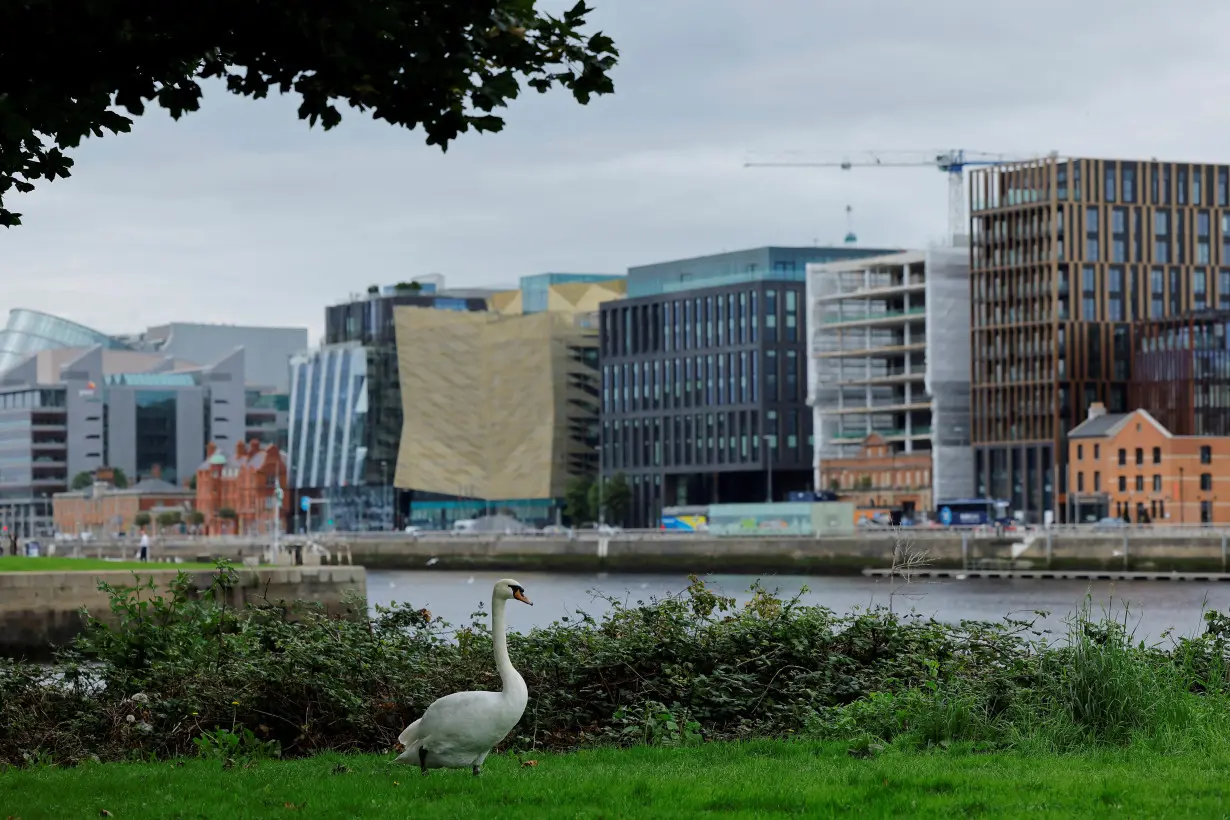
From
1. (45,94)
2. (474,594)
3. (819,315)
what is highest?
(819,315)

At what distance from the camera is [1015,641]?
741 inches

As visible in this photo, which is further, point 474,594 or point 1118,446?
point 1118,446

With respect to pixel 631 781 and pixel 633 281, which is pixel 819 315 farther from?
pixel 631 781

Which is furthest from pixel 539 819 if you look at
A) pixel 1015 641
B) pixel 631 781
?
pixel 1015 641

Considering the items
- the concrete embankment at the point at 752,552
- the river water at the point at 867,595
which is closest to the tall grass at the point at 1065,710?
the river water at the point at 867,595

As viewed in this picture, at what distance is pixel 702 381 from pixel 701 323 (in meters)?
5.41

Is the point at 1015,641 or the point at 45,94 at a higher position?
the point at 45,94

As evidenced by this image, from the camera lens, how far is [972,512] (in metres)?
136

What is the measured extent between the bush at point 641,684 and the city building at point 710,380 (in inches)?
5376

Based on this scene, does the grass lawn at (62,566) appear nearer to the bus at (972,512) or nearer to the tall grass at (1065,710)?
the tall grass at (1065,710)

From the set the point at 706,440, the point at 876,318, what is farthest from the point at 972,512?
the point at 706,440

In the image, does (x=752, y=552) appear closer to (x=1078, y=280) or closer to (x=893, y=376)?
(x=1078, y=280)

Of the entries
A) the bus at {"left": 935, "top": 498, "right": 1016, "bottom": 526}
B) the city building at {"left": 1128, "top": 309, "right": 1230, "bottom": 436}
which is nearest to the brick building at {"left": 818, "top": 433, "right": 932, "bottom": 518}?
the bus at {"left": 935, "top": 498, "right": 1016, "bottom": 526}

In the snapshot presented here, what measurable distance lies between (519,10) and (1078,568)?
96.9m
